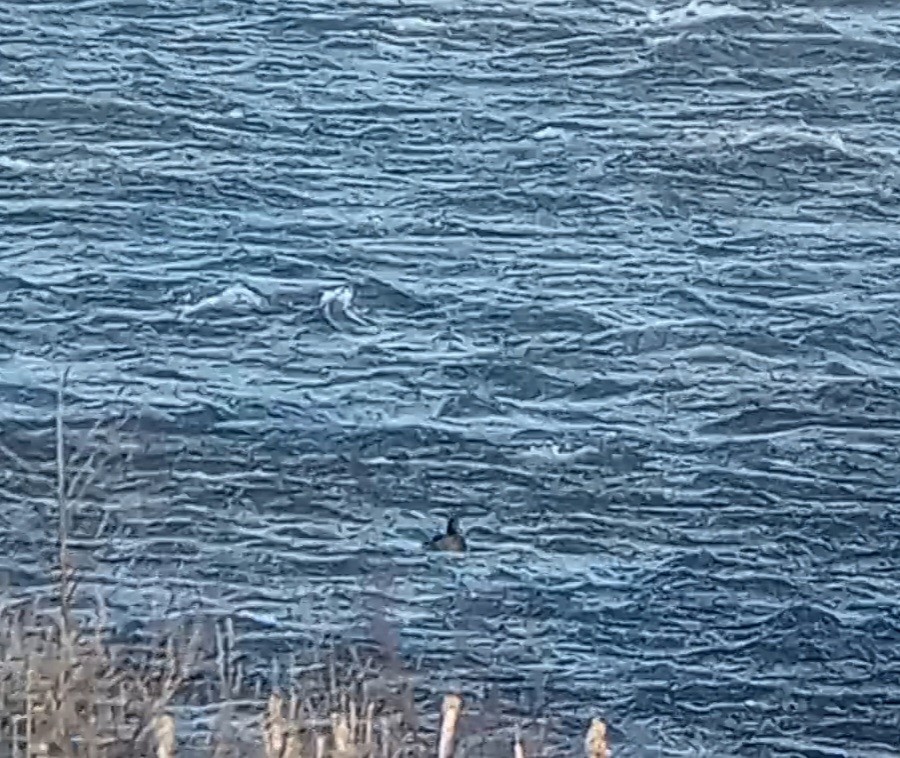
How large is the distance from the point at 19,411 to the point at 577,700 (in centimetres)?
97

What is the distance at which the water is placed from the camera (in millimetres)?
3674

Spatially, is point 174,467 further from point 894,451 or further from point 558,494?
point 894,451

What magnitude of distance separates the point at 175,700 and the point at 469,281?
0.89 m

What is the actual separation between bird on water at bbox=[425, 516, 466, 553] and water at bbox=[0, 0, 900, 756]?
2cm

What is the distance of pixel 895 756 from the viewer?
3.46m

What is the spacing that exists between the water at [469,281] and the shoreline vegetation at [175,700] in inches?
7.4

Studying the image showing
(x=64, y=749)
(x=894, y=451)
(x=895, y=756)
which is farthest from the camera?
(x=894, y=451)

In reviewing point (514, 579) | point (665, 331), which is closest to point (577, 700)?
point (514, 579)

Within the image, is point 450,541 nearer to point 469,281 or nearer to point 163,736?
point 469,281

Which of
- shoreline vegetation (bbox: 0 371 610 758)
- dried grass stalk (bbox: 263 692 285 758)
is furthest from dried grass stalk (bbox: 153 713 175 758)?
dried grass stalk (bbox: 263 692 285 758)

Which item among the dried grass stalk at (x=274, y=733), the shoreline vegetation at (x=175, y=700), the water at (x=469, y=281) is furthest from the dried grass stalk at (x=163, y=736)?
the water at (x=469, y=281)

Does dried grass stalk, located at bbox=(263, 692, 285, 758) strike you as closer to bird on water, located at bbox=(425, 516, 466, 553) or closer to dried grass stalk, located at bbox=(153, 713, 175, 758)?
dried grass stalk, located at bbox=(153, 713, 175, 758)

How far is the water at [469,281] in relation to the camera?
145 inches

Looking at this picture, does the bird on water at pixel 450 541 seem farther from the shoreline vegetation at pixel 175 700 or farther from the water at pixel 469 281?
the shoreline vegetation at pixel 175 700
